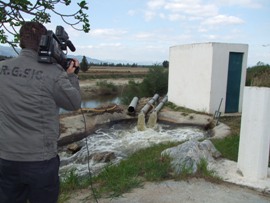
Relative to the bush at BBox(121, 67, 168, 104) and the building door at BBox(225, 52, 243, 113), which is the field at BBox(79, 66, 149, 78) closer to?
the bush at BBox(121, 67, 168, 104)

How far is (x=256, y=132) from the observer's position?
475 centimetres

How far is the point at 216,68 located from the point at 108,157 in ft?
21.3

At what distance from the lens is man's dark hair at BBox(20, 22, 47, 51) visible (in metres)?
2.45

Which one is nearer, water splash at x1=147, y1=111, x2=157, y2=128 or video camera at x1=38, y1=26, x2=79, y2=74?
video camera at x1=38, y1=26, x2=79, y2=74

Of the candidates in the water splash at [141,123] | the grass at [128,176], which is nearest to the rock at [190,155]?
the grass at [128,176]

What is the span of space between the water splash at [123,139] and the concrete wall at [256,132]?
4475 mm

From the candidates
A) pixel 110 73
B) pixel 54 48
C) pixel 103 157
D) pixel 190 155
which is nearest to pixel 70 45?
pixel 54 48

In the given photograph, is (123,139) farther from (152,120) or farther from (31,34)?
(31,34)

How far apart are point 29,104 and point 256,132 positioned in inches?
138

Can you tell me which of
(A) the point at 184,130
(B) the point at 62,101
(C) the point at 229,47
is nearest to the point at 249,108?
(B) the point at 62,101

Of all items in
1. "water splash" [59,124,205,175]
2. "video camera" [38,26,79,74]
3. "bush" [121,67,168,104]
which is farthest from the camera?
"bush" [121,67,168,104]

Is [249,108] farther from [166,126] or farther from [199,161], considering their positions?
[166,126]

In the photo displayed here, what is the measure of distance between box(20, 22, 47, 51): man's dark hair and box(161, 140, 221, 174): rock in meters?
3.20

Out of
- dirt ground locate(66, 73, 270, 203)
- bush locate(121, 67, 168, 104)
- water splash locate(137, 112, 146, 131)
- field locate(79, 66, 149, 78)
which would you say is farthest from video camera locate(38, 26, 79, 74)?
field locate(79, 66, 149, 78)
